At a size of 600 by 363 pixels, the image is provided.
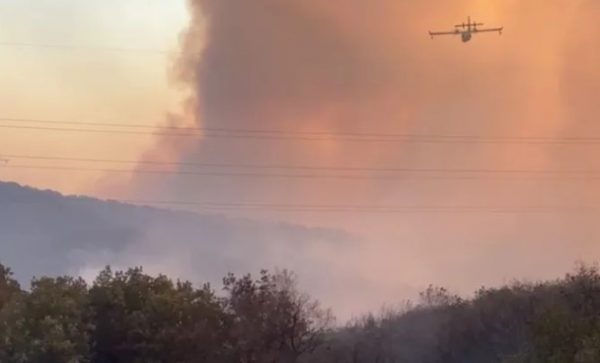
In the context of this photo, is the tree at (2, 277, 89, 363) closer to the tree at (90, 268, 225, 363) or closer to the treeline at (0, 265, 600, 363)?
the treeline at (0, 265, 600, 363)

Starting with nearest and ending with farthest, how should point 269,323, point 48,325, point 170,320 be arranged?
point 48,325
point 269,323
point 170,320

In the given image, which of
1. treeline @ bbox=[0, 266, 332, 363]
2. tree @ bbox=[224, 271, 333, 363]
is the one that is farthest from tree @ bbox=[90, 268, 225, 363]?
tree @ bbox=[224, 271, 333, 363]

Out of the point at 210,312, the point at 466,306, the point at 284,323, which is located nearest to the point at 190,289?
the point at 210,312

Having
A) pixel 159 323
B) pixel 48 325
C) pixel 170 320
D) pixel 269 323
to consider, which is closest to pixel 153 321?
pixel 159 323

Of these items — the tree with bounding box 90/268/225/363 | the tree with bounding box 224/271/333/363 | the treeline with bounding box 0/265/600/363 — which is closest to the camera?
the treeline with bounding box 0/265/600/363

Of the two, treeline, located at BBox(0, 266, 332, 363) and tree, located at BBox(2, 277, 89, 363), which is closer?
tree, located at BBox(2, 277, 89, 363)

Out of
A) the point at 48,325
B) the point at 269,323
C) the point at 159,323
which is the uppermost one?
the point at 159,323

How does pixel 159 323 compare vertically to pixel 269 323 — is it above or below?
above

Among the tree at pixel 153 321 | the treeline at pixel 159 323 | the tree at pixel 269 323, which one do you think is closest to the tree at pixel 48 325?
the treeline at pixel 159 323

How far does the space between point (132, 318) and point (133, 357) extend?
1.83 meters

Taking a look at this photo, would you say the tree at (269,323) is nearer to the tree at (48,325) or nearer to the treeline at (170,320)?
the treeline at (170,320)

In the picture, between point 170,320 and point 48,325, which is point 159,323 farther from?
point 48,325

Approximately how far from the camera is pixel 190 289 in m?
51.6

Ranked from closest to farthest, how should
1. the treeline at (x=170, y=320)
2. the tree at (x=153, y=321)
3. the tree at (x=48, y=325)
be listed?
1. the tree at (x=48, y=325)
2. the treeline at (x=170, y=320)
3. the tree at (x=153, y=321)
